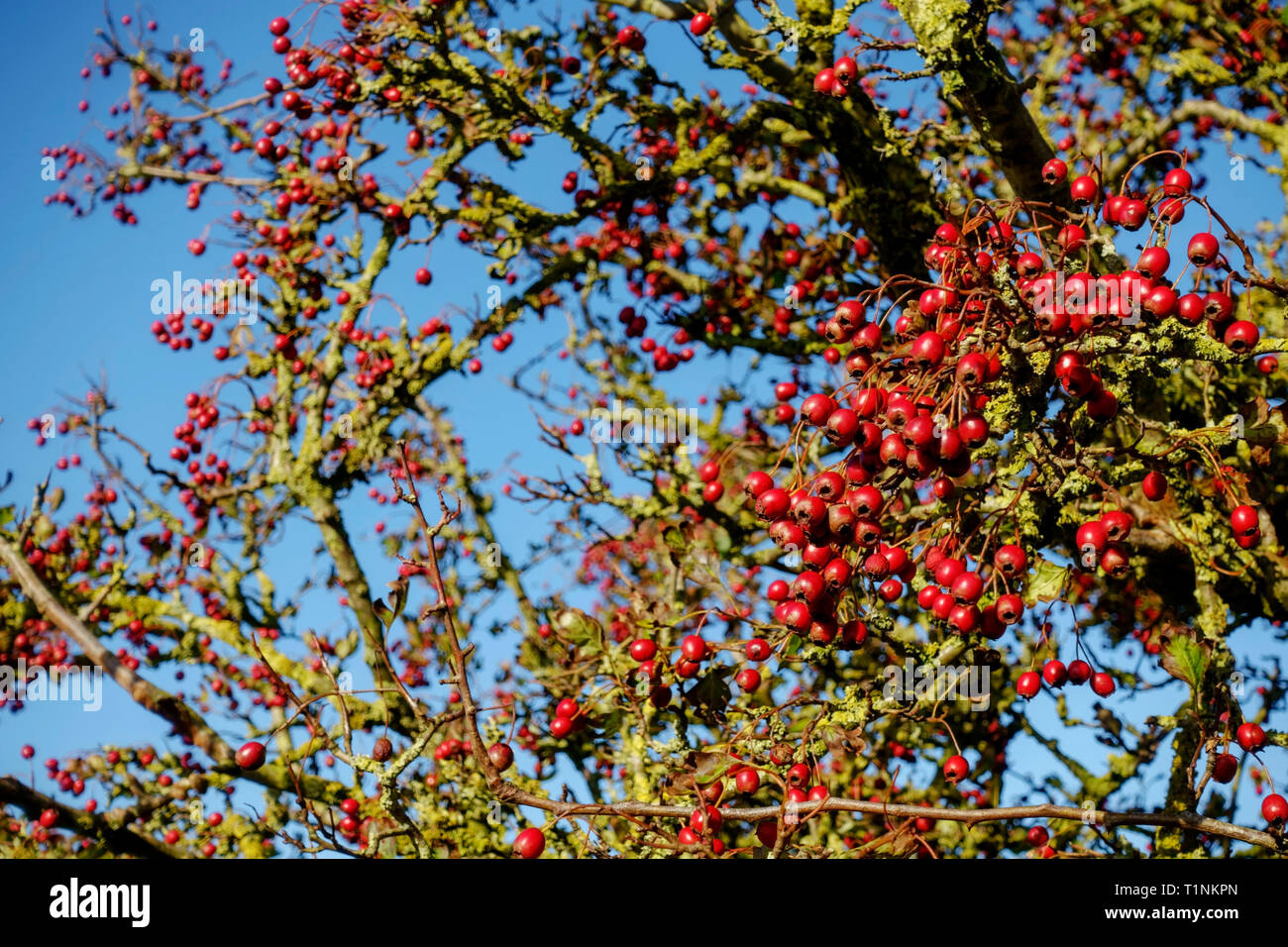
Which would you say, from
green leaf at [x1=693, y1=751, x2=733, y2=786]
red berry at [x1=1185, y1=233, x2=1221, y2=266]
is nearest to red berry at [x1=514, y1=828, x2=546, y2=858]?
green leaf at [x1=693, y1=751, x2=733, y2=786]

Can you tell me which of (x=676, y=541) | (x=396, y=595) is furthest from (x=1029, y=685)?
(x=396, y=595)

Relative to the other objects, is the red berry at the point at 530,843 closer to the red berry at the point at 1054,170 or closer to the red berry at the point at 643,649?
the red berry at the point at 643,649

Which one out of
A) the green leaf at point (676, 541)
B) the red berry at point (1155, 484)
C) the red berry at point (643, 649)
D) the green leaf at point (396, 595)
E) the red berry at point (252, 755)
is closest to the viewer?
the green leaf at point (396, 595)

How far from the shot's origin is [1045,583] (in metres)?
2.81

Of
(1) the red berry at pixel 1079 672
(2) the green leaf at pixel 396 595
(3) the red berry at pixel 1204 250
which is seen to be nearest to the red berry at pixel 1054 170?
(3) the red berry at pixel 1204 250

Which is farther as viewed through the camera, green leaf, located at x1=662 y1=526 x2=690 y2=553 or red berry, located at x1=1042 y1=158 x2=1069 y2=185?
green leaf, located at x1=662 y1=526 x2=690 y2=553

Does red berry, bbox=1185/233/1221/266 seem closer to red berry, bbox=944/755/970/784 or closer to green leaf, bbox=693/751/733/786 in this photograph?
red berry, bbox=944/755/970/784

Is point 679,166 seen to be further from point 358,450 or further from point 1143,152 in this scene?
point 1143,152

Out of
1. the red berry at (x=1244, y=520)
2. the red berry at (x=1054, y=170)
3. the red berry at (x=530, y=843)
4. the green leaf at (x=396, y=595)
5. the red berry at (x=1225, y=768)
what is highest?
the red berry at (x=1054, y=170)

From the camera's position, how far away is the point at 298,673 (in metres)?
5.80

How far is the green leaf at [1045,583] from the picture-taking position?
278cm

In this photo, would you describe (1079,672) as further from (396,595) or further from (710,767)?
(396,595)

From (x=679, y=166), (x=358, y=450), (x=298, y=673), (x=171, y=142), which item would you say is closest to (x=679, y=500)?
(x=679, y=166)

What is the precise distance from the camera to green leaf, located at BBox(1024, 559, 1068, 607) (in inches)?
109
